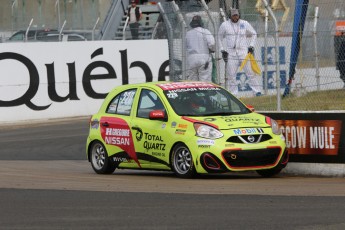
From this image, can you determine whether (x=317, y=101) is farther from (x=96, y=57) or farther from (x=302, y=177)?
(x=96, y=57)

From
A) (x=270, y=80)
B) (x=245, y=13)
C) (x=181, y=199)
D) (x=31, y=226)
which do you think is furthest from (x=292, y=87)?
(x=31, y=226)

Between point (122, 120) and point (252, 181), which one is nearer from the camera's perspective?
point (252, 181)

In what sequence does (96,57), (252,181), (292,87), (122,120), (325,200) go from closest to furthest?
(325,200), (252,181), (122,120), (292,87), (96,57)

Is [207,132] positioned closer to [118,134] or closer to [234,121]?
[234,121]

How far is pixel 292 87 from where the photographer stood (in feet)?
58.5

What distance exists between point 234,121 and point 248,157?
0.63m

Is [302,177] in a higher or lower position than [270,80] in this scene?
lower

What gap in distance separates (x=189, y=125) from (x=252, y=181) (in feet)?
3.88

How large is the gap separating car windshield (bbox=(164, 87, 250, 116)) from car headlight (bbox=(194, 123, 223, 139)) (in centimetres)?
59

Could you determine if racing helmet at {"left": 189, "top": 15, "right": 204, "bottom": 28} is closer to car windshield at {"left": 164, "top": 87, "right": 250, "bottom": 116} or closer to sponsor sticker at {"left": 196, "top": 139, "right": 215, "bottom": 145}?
car windshield at {"left": 164, "top": 87, "right": 250, "bottom": 116}

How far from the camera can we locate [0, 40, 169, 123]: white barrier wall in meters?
27.4

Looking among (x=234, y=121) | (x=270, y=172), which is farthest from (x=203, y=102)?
(x=270, y=172)

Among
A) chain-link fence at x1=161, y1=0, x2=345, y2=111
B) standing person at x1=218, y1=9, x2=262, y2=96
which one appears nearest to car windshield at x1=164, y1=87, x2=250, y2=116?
chain-link fence at x1=161, y1=0, x2=345, y2=111

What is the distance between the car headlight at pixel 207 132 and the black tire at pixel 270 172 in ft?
3.08
